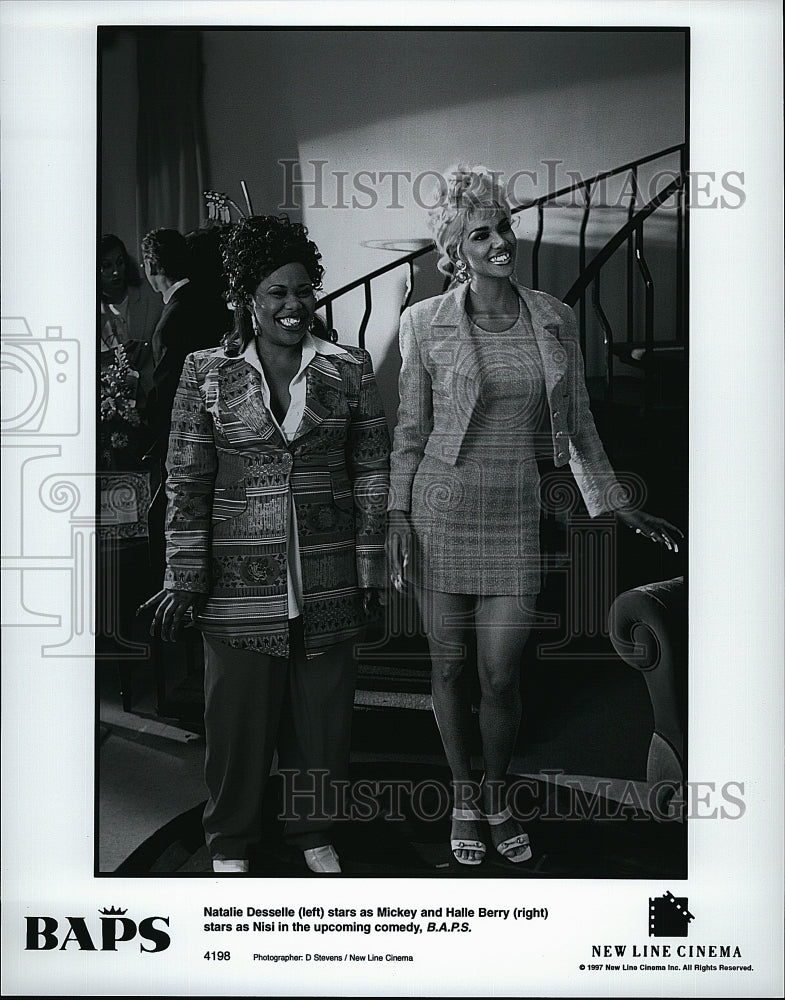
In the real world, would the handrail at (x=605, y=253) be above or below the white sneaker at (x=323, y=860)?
above

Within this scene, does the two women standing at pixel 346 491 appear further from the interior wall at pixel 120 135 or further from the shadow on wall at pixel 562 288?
the interior wall at pixel 120 135

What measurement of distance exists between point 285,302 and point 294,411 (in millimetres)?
230

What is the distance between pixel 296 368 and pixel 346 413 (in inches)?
5.6

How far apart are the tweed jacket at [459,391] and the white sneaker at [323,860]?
0.76 meters

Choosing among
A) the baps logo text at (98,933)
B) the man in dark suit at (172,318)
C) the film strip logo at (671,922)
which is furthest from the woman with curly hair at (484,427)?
the baps logo text at (98,933)

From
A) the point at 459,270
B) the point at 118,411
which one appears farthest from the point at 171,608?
the point at 459,270

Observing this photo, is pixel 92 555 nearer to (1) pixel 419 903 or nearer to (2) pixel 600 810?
(1) pixel 419 903

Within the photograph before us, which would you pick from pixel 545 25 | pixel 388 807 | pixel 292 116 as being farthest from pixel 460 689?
pixel 545 25

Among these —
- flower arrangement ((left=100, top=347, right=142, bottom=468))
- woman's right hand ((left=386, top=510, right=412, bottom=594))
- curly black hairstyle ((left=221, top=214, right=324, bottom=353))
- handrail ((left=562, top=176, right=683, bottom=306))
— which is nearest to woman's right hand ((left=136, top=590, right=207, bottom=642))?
flower arrangement ((left=100, top=347, right=142, bottom=468))

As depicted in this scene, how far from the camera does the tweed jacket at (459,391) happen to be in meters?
2.37

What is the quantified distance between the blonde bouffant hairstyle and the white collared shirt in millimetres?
308

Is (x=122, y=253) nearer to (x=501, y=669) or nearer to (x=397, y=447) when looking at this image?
(x=397, y=447)
